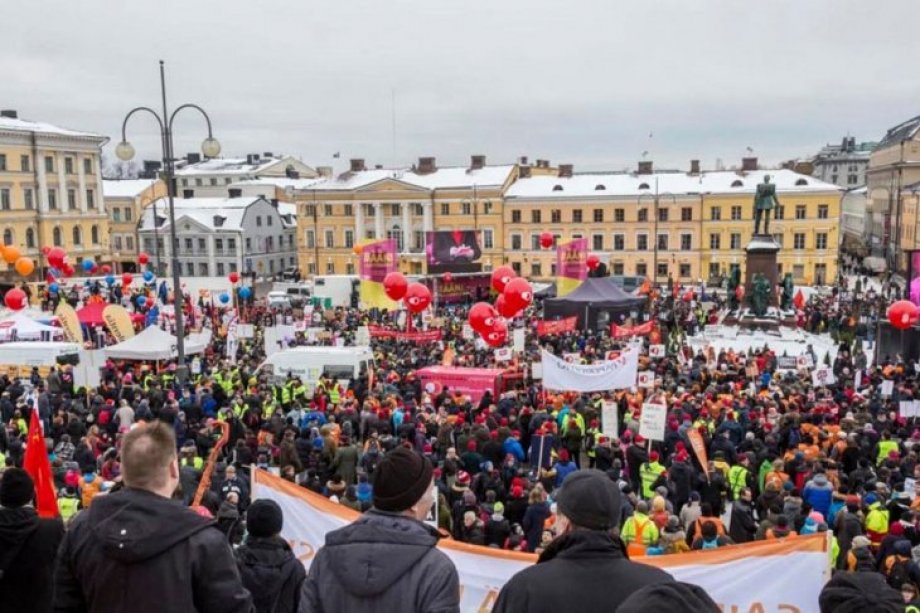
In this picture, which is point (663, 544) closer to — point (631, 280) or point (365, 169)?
point (631, 280)

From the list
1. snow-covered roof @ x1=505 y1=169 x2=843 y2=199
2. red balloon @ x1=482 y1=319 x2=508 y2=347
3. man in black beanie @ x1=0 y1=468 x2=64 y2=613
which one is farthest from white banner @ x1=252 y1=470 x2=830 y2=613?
snow-covered roof @ x1=505 y1=169 x2=843 y2=199

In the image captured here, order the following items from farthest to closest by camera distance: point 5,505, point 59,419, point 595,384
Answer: point 595,384 → point 59,419 → point 5,505

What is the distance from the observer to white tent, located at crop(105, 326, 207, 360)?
75.9ft

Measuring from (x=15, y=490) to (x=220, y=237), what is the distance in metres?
68.7

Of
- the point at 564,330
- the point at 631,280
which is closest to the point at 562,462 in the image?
the point at 564,330

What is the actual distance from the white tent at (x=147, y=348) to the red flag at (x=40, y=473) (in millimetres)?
15253

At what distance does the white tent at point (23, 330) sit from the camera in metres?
25.8

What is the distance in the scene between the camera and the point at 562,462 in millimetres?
11953

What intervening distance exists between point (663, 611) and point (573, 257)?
34.0m

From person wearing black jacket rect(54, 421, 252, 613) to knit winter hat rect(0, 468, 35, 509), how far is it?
4.76 ft

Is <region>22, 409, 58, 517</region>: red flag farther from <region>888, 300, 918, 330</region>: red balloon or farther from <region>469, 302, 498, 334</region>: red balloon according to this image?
<region>888, 300, 918, 330</region>: red balloon

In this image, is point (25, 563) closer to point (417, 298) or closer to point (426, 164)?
point (417, 298)

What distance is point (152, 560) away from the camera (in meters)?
2.91

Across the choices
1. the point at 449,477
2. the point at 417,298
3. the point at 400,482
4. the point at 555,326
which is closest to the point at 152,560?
the point at 400,482
